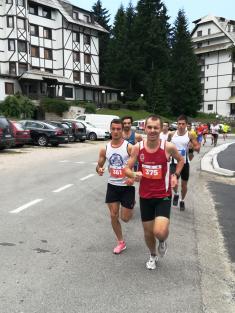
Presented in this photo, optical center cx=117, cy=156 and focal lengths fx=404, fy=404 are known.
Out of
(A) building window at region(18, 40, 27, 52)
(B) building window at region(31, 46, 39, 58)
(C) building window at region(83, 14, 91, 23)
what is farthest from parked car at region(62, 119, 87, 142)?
(C) building window at region(83, 14, 91, 23)

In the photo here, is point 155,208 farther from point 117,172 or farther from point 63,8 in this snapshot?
point 63,8

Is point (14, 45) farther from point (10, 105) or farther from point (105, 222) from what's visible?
point (105, 222)

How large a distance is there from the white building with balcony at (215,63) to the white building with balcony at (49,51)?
2091 centimetres

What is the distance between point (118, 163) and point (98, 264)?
1386 mm

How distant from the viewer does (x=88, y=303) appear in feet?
12.7

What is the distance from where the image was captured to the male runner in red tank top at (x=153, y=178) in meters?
4.74

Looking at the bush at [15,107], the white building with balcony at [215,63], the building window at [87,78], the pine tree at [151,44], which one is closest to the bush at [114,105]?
the building window at [87,78]

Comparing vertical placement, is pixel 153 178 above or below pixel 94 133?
above

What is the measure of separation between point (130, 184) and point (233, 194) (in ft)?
17.8

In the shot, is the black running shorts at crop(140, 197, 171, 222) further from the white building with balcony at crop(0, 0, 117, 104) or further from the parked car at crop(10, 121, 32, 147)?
the white building with balcony at crop(0, 0, 117, 104)

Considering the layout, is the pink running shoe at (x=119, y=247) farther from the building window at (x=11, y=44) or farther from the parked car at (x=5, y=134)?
the building window at (x=11, y=44)

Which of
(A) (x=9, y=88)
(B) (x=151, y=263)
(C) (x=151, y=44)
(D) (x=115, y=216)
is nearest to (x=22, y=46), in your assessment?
(A) (x=9, y=88)

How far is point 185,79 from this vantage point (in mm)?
69750

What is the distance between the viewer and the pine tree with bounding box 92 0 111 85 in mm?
75706
